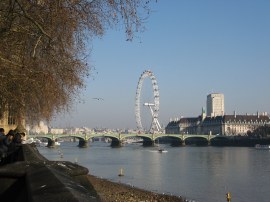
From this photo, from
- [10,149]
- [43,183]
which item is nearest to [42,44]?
[10,149]

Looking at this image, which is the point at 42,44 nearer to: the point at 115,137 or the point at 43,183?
the point at 43,183

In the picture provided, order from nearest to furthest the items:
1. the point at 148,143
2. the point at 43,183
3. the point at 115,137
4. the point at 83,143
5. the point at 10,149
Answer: the point at 43,183, the point at 10,149, the point at 115,137, the point at 83,143, the point at 148,143

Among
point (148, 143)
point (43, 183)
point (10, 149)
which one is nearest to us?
point (43, 183)

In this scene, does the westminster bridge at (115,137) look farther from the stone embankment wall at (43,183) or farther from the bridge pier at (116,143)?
the stone embankment wall at (43,183)

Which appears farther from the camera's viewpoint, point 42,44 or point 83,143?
point 83,143

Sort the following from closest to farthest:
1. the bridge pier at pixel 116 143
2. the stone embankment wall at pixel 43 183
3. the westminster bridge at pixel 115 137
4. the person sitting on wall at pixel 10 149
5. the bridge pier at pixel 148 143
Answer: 1. the stone embankment wall at pixel 43 183
2. the person sitting on wall at pixel 10 149
3. the westminster bridge at pixel 115 137
4. the bridge pier at pixel 116 143
5. the bridge pier at pixel 148 143

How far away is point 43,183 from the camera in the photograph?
3104mm

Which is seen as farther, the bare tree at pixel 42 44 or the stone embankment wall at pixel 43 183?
the bare tree at pixel 42 44

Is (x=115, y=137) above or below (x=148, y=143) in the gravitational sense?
above

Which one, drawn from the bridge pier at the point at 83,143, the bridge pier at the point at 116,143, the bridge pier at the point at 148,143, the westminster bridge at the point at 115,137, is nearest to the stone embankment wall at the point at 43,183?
the westminster bridge at the point at 115,137

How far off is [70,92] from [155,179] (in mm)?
23755

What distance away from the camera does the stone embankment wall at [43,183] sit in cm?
256

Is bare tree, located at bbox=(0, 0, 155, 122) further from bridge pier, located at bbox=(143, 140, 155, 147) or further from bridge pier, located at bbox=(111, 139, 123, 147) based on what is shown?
bridge pier, located at bbox=(143, 140, 155, 147)

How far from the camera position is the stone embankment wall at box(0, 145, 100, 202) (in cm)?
256
